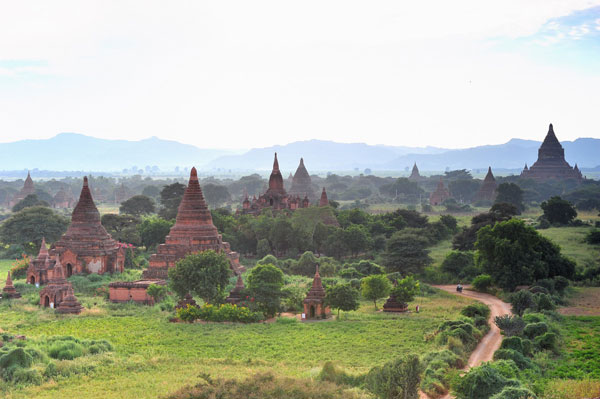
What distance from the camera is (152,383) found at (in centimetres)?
2609

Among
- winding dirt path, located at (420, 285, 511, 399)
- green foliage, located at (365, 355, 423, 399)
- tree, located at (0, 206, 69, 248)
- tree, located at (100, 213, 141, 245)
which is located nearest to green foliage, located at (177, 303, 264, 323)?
winding dirt path, located at (420, 285, 511, 399)

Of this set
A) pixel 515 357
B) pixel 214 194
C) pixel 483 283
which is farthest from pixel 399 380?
pixel 214 194

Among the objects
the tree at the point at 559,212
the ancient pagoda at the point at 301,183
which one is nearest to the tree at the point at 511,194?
the tree at the point at 559,212

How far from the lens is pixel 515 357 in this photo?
95.7 feet

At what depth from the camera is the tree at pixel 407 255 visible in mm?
54750

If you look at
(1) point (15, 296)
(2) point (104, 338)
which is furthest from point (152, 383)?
(1) point (15, 296)

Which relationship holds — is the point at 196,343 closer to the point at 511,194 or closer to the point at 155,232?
the point at 155,232

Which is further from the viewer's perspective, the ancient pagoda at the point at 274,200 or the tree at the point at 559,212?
the tree at the point at 559,212

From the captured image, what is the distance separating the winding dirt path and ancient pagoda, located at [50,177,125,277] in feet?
82.9

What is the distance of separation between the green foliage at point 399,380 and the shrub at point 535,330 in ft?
39.2

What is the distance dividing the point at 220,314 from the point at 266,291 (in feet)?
9.96

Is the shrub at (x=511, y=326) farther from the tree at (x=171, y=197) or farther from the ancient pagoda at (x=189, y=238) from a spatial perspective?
the tree at (x=171, y=197)

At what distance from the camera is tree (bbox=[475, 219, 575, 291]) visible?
153ft

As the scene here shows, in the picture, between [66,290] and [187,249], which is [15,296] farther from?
[187,249]
